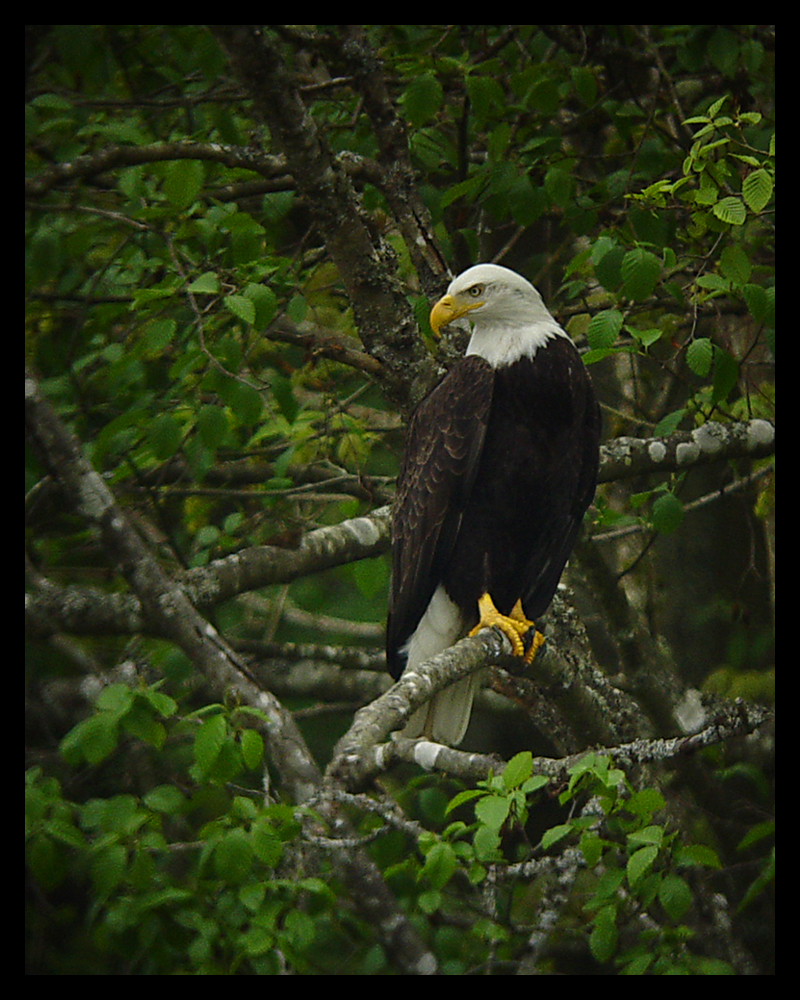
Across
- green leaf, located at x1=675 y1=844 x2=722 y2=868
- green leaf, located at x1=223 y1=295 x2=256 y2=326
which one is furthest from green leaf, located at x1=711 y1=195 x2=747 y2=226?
green leaf, located at x1=675 y1=844 x2=722 y2=868

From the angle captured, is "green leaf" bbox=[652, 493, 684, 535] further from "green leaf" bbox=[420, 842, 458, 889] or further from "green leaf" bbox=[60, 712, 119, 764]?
"green leaf" bbox=[60, 712, 119, 764]

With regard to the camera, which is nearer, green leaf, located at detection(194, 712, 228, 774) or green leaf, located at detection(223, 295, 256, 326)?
green leaf, located at detection(194, 712, 228, 774)

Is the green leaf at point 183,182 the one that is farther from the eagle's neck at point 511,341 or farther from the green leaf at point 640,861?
the green leaf at point 640,861

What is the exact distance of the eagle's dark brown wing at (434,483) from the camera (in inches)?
102

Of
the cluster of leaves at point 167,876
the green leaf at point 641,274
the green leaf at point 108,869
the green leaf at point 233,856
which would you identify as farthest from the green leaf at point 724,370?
the green leaf at point 108,869

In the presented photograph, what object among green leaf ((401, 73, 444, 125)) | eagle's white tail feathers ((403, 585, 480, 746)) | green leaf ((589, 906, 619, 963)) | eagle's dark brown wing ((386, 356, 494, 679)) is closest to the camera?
green leaf ((589, 906, 619, 963))

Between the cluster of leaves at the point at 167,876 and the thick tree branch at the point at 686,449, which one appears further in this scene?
the thick tree branch at the point at 686,449

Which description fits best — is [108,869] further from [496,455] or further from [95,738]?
[496,455]

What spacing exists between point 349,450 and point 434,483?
0.74 m

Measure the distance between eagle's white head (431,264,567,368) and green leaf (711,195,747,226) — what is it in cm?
62

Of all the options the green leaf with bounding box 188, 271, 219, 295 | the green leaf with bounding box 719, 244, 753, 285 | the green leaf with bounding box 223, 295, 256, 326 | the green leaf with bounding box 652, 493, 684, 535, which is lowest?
the green leaf with bounding box 652, 493, 684, 535

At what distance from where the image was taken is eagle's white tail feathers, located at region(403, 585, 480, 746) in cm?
289
